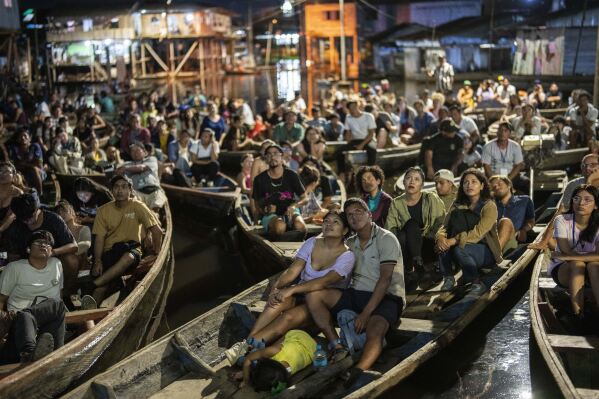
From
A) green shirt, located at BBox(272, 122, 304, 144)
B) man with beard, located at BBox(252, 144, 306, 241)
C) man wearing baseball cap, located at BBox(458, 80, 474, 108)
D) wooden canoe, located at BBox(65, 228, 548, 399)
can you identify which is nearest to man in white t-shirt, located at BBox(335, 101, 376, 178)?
green shirt, located at BBox(272, 122, 304, 144)

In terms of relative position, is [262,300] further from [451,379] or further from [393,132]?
[393,132]

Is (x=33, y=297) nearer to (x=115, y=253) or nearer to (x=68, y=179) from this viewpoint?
(x=115, y=253)

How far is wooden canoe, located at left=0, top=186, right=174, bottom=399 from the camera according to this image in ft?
19.2

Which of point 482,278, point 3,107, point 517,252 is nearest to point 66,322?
point 482,278

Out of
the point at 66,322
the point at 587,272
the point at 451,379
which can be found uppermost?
the point at 587,272

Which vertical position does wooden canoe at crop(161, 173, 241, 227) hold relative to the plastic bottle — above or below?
below

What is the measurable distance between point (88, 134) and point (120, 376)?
1214cm

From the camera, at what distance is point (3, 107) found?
22844mm

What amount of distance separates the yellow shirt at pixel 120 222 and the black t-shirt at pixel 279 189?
5.89 ft

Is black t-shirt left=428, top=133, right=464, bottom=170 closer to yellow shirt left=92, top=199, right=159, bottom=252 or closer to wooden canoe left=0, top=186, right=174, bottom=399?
wooden canoe left=0, top=186, right=174, bottom=399

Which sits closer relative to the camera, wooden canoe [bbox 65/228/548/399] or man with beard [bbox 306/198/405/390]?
wooden canoe [bbox 65/228/548/399]

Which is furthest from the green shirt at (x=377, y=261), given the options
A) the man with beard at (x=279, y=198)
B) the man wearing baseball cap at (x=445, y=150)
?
the man wearing baseball cap at (x=445, y=150)

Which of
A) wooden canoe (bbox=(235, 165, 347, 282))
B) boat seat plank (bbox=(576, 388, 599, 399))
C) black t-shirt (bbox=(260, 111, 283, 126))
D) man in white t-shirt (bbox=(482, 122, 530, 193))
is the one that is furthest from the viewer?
black t-shirt (bbox=(260, 111, 283, 126))

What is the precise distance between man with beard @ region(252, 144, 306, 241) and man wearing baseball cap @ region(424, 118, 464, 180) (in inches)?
133
